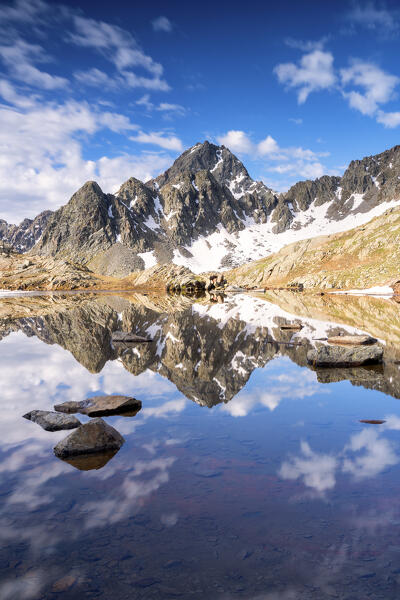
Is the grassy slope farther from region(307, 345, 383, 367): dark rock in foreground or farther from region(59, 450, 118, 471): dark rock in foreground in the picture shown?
region(59, 450, 118, 471): dark rock in foreground

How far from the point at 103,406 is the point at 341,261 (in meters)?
153

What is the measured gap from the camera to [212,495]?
28.3ft

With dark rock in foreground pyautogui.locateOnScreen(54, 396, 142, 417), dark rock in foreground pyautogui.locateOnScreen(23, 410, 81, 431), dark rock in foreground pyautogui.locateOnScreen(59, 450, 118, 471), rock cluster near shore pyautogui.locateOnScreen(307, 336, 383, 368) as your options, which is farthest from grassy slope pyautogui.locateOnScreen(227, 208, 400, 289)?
dark rock in foreground pyautogui.locateOnScreen(59, 450, 118, 471)

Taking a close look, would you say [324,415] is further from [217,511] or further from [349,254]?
[349,254]

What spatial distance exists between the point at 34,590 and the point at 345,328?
33.6 m

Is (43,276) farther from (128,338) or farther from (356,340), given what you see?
(356,340)

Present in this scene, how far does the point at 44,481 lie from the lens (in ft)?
30.5

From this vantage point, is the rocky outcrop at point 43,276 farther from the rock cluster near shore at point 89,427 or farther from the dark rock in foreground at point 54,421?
the dark rock in foreground at point 54,421

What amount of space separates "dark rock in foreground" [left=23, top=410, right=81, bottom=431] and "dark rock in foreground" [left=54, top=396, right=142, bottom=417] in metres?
1.15

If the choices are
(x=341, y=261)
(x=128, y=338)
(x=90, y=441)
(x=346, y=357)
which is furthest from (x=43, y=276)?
(x=90, y=441)

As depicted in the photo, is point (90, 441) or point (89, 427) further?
point (89, 427)

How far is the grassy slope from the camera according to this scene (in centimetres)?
12962

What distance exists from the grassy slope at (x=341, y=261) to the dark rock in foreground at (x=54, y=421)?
115m

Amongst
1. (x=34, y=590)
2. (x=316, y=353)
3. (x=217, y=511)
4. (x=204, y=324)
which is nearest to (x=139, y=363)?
(x=316, y=353)
